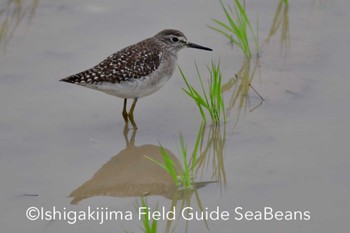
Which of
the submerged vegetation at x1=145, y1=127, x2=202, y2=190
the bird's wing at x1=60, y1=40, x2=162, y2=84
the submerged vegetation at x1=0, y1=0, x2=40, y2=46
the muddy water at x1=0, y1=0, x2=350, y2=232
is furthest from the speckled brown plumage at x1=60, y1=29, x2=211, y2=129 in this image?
the submerged vegetation at x1=0, y1=0, x2=40, y2=46

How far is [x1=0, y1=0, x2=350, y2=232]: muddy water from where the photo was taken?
7965 millimetres

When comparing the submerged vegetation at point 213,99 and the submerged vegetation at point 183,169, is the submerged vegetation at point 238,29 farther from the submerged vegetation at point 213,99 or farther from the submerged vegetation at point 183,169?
the submerged vegetation at point 183,169

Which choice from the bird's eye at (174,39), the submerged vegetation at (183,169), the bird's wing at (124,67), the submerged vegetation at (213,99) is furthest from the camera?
the bird's eye at (174,39)

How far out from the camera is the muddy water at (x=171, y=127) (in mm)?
7965

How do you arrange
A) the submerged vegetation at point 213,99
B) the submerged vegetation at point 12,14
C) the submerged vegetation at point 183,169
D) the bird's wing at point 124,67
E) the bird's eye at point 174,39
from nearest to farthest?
the submerged vegetation at point 183,169 < the submerged vegetation at point 213,99 < the bird's wing at point 124,67 < the bird's eye at point 174,39 < the submerged vegetation at point 12,14

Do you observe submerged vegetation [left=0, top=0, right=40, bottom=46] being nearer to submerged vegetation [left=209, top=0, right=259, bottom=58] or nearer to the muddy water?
the muddy water

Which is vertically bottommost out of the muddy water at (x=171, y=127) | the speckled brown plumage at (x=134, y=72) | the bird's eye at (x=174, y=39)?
the muddy water at (x=171, y=127)

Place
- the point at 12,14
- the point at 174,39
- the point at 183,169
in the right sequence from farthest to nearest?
the point at 12,14, the point at 174,39, the point at 183,169

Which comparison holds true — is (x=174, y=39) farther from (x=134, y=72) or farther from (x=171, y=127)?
(x=171, y=127)

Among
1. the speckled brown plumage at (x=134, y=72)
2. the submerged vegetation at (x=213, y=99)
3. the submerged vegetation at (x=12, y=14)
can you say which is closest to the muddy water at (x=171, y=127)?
the submerged vegetation at (x=12, y=14)

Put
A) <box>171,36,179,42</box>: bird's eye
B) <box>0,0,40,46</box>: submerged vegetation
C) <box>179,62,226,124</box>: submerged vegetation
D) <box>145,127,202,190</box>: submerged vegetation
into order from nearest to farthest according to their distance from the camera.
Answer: <box>145,127,202,190</box>: submerged vegetation → <box>179,62,226,124</box>: submerged vegetation → <box>171,36,179,42</box>: bird's eye → <box>0,0,40,46</box>: submerged vegetation

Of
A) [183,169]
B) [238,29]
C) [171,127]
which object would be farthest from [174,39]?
[183,169]

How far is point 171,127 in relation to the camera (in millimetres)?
9477

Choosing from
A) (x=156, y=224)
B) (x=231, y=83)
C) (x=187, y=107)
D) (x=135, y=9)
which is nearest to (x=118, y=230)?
(x=156, y=224)
